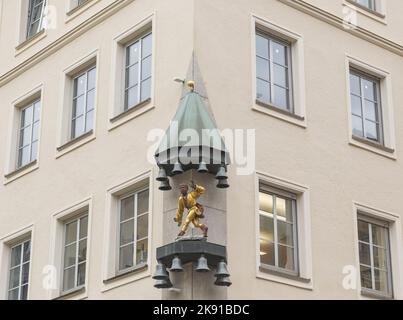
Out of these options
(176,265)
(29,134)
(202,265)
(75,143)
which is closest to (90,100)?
(75,143)

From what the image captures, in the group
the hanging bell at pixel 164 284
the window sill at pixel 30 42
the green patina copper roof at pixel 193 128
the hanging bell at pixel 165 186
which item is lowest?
the hanging bell at pixel 164 284

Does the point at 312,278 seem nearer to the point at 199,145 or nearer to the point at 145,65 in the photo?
the point at 199,145

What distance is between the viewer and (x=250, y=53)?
25438mm

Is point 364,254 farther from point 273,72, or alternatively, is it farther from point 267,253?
point 273,72

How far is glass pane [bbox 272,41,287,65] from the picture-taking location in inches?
1040

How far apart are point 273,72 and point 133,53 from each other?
3.18m

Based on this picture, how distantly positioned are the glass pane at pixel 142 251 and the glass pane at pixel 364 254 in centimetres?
485

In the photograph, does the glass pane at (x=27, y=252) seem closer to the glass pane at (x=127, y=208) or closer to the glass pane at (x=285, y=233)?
the glass pane at (x=127, y=208)

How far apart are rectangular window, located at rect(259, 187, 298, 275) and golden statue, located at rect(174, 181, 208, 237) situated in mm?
1875

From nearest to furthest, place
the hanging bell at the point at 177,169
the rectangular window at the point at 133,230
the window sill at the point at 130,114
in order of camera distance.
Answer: the hanging bell at the point at 177,169 → the rectangular window at the point at 133,230 → the window sill at the point at 130,114

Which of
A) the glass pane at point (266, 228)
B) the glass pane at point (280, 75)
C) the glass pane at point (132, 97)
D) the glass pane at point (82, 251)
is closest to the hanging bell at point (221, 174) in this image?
the glass pane at point (266, 228)

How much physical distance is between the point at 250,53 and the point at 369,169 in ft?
12.8

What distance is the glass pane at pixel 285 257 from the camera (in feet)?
79.9

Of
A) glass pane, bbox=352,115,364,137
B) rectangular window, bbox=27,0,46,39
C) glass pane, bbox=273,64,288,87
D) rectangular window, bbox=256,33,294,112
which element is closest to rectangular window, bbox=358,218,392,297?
glass pane, bbox=352,115,364,137
